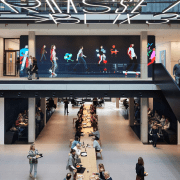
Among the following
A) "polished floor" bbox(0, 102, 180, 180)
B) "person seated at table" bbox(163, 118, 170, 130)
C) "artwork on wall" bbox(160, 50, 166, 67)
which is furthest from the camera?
"artwork on wall" bbox(160, 50, 166, 67)

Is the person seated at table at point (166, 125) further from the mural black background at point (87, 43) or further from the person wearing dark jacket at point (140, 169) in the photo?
the person wearing dark jacket at point (140, 169)

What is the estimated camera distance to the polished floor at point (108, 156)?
11386 millimetres

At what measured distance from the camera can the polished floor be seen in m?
11.4

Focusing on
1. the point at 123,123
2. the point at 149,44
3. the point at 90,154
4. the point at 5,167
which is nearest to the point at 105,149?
the point at 90,154

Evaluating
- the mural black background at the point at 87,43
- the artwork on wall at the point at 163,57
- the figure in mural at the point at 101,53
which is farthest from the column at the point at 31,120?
the artwork on wall at the point at 163,57

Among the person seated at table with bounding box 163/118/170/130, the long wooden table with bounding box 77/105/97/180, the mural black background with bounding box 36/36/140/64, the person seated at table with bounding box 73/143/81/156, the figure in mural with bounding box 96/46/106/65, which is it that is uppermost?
the mural black background with bounding box 36/36/140/64

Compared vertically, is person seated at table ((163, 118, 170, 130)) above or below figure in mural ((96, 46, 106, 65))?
below

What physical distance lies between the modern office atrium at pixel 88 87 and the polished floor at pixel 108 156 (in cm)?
5

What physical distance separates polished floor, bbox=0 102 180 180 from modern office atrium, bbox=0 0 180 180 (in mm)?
49

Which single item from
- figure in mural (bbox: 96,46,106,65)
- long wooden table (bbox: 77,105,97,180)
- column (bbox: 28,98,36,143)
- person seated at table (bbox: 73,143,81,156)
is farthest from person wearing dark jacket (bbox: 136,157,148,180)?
figure in mural (bbox: 96,46,106,65)

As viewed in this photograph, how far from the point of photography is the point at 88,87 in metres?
14.0

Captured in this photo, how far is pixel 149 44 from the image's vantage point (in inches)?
771

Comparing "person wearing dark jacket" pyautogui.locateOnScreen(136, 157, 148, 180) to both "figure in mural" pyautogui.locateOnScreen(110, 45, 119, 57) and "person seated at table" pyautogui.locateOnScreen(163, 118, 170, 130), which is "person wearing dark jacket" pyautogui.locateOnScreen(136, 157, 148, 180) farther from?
"figure in mural" pyautogui.locateOnScreen(110, 45, 119, 57)

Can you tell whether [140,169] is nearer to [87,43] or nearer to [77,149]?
[77,149]
